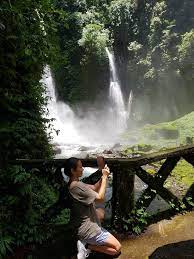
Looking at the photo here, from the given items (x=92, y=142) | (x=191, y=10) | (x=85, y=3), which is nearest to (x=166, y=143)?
(x=92, y=142)

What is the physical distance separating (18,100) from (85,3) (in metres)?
33.8

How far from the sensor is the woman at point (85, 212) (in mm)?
4047

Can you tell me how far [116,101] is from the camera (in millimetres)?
36344

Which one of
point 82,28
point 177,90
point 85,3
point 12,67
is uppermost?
point 85,3

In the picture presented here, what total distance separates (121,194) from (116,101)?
31.3 meters

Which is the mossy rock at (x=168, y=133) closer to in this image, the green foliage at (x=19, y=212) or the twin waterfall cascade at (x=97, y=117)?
the twin waterfall cascade at (x=97, y=117)

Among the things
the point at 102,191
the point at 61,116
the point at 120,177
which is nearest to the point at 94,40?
the point at 61,116

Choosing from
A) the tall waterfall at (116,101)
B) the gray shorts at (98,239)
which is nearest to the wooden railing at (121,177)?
the gray shorts at (98,239)

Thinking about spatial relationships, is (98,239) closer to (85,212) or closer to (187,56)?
(85,212)

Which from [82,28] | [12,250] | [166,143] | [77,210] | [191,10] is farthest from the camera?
[82,28]

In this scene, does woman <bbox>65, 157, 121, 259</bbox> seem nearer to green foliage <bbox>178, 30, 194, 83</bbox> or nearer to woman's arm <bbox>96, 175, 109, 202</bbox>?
woman's arm <bbox>96, 175, 109, 202</bbox>

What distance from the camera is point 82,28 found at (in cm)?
3481

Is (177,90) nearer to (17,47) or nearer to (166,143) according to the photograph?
(166,143)

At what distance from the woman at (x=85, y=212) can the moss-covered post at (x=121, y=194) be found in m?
1.14
